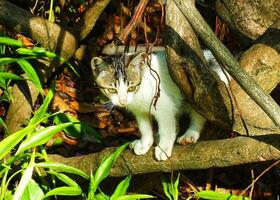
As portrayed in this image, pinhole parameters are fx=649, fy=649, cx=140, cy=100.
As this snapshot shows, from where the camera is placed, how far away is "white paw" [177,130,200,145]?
3.38 metres

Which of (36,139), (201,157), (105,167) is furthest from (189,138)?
(36,139)

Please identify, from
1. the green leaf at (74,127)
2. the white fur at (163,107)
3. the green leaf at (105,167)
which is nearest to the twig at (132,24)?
the green leaf at (105,167)

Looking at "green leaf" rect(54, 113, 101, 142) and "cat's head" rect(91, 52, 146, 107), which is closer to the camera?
"cat's head" rect(91, 52, 146, 107)

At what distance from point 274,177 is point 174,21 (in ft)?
7.62

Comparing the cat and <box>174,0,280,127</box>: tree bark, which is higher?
<box>174,0,280,127</box>: tree bark

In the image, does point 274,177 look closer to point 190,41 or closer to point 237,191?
point 237,191

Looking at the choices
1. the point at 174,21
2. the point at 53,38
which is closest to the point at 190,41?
the point at 174,21

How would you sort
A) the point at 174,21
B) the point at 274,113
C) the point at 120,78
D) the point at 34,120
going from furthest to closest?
the point at 120,78 < the point at 34,120 < the point at 174,21 < the point at 274,113

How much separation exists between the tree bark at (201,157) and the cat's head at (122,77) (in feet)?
0.94

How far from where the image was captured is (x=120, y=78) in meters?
3.44

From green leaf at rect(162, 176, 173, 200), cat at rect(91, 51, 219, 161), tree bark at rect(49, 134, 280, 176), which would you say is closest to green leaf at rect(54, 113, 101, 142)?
tree bark at rect(49, 134, 280, 176)

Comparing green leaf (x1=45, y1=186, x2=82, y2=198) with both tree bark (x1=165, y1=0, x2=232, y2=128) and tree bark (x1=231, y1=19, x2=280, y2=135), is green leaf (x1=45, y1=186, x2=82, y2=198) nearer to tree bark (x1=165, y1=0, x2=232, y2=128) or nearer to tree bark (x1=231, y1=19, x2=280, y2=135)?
tree bark (x1=165, y1=0, x2=232, y2=128)

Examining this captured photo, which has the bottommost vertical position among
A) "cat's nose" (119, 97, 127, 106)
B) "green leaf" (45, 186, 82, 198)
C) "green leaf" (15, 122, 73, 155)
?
"green leaf" (45, 186, 82, 198)

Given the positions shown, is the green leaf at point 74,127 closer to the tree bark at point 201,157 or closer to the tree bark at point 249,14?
the tree bark at point 201,157
